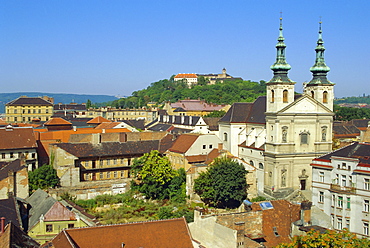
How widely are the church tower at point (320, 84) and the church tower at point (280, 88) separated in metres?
4.40

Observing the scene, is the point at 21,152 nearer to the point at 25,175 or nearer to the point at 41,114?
the point at 25,175

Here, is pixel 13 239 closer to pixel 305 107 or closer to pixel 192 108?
pixel 305 107

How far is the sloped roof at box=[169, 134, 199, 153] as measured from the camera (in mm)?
57522

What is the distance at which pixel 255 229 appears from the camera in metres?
30.9

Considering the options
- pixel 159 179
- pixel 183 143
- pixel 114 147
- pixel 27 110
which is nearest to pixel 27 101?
pixel 27 110

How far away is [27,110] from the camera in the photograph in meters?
121

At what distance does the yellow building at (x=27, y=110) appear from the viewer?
4694 inches

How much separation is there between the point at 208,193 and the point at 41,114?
85.1 m

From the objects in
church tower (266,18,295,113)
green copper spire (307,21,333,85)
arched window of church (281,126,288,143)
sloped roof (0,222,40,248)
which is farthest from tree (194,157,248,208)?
sloped roof (0,222,40,248)

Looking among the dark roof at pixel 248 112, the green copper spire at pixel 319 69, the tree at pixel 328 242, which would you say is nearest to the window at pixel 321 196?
the green copper spire at pixel 319 69

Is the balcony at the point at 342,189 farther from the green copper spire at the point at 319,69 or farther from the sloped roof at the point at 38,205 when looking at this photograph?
the sloped roof at the point at 38,205

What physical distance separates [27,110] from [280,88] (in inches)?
3398

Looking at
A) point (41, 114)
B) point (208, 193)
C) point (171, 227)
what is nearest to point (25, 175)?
point (208, 193)

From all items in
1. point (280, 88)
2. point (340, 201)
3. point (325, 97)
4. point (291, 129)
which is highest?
point (280, 88)
